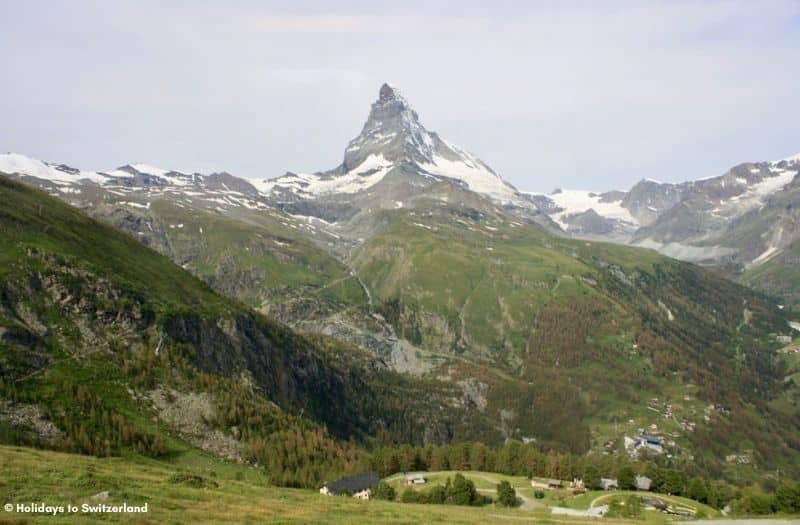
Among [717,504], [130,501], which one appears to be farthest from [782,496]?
[130,501]

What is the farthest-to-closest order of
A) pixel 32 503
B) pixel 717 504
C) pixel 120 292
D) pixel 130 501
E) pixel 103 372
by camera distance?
1. pixel 120 292
2. pixel 103 372
3. pixel 717 504
4. pixel 130 501
5. pixel 32 503

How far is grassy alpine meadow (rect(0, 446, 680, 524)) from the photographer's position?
165ft

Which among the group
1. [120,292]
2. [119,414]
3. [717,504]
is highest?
[120,292]

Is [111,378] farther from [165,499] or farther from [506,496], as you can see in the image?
[165,499]

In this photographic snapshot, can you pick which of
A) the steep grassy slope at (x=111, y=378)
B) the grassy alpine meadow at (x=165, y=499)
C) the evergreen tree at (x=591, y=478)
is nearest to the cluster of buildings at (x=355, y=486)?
the steep grassy slope at (x=111, y=378)

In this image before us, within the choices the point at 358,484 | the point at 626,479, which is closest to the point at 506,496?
the point at 358,484

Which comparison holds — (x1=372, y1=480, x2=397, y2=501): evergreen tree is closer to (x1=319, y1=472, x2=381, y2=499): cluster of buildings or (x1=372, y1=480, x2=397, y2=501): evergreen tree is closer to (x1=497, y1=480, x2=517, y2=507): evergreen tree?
(x1=319, y1=472, x2=381, y2=499): cluster of buildings

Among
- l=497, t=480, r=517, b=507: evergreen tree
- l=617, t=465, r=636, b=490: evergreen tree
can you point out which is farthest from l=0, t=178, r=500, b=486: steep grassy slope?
l=617, t=465, r=636, b=490: evergreen tree

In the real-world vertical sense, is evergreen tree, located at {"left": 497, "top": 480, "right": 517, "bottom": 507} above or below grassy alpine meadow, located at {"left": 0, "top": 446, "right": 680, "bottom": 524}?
below

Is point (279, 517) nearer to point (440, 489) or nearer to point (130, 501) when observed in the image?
point (130, 501)

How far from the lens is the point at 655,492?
134000 millimetres

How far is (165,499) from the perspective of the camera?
5653 cm

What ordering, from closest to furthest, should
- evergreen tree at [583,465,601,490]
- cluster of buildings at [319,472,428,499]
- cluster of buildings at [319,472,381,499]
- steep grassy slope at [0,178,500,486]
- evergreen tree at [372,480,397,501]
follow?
evergreen tree at [372,480,397,501] → cluster of buildings at [319,472,381,499] → cluster of buildings at [319,472,428,499] → evergreen tree at [583,465,601,490] → steep grassy slope at [0,178,500,486]

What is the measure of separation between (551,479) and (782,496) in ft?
143
